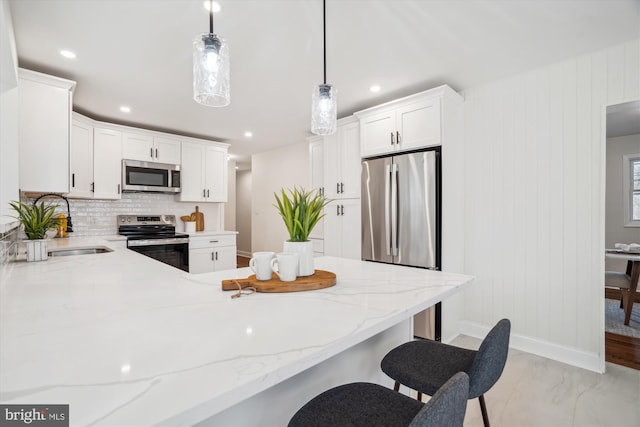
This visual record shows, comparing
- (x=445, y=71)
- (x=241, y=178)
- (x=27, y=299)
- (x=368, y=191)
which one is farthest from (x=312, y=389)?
(x=241, y=178)

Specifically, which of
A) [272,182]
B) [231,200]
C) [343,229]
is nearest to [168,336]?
[343,229]

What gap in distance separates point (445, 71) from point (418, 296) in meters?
2.25

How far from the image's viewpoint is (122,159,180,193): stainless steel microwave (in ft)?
13.0

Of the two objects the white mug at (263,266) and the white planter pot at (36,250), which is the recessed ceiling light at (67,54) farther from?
the white mug at (263,266)

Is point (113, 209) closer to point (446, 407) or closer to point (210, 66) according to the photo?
point (210, 66)

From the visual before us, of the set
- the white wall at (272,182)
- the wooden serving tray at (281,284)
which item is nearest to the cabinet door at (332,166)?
the white wall at (272,182)

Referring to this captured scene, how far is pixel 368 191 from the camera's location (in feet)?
10.7

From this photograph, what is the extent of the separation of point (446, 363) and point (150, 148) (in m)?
4.34

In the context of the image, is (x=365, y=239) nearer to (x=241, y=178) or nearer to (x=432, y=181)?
(x=432, y=181)

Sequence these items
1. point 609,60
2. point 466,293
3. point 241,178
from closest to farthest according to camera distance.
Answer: point 609,60, point 466,293, point 241,178

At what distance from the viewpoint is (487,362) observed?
0.99m

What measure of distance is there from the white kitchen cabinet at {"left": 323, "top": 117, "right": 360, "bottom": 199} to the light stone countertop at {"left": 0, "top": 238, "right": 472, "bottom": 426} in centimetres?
227

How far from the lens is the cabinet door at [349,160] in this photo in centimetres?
356

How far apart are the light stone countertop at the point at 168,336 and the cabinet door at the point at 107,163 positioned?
271 centimetres
